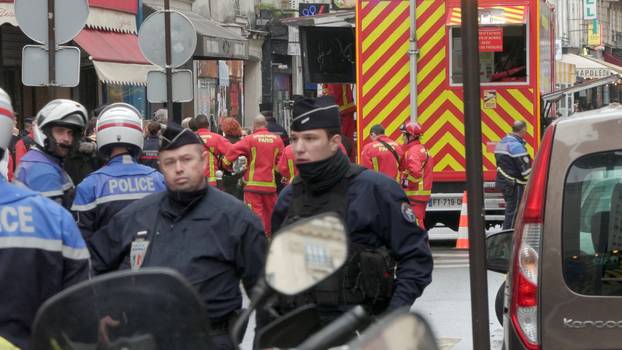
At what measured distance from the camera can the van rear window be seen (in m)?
5.56

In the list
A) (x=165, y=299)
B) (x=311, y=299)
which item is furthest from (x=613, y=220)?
(x=165, y=299)

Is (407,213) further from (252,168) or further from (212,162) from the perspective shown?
(212,162)

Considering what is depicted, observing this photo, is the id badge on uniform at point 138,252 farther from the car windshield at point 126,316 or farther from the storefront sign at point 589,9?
the storefront sign at point 589,9

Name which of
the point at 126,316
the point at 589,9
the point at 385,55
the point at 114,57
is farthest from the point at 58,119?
the point at 589,9

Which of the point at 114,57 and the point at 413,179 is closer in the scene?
the point at 413,179

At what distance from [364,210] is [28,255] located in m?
1.64

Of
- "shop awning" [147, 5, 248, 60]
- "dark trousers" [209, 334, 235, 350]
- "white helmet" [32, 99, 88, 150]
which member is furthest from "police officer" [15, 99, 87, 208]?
"shop awning" [147, 5, 248, 60]

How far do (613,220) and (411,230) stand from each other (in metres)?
0.79

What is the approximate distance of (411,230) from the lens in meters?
5.70

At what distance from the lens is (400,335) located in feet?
8.46

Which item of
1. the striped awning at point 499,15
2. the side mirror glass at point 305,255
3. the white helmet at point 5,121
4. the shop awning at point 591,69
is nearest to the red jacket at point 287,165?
the striped awning at point 499,15

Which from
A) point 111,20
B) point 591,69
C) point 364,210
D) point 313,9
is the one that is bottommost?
point 364,210

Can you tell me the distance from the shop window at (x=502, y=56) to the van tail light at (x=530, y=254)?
10.8 meters

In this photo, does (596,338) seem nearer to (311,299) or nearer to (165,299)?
(311,299)
